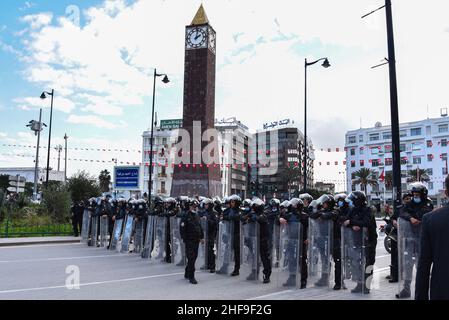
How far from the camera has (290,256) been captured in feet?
27.7

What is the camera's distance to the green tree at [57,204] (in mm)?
24250

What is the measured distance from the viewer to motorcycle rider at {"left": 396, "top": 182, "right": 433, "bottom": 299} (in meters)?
7.14

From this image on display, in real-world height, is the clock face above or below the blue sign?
above

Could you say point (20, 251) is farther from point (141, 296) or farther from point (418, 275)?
point (418, 275)

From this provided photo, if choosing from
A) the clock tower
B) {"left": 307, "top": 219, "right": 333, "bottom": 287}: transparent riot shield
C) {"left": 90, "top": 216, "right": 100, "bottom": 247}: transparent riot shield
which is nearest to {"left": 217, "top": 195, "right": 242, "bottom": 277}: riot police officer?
{"left": 307, "top": 219, "right": 333, "bottom": 287}: transparent riot shield

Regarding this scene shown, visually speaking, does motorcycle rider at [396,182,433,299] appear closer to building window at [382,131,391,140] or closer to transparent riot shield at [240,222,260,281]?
transparent riot shield at [240,222,260,281]

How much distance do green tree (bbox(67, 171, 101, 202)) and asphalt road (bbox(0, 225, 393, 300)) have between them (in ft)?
61.3

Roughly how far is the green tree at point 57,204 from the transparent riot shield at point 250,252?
17.5 meters

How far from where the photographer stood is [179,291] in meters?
7.76

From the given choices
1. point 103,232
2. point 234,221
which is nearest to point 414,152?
point 103,232

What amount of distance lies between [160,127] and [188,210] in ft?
283
